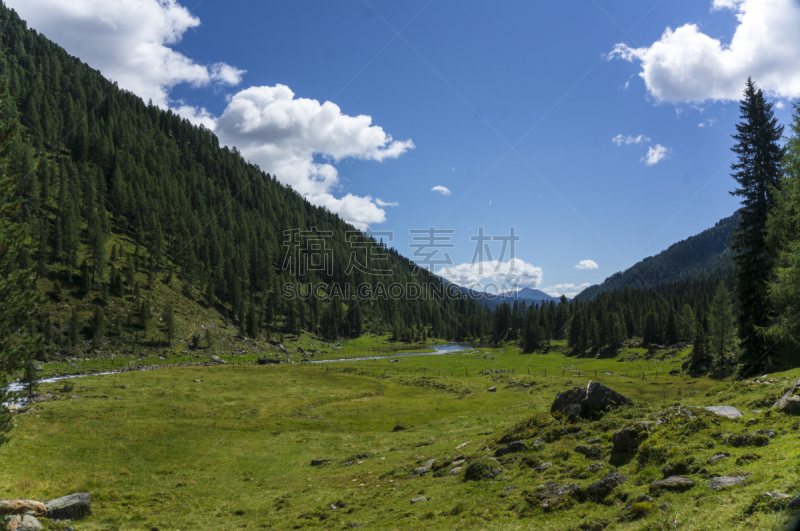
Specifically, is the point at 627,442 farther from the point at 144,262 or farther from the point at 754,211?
the point at 144,262

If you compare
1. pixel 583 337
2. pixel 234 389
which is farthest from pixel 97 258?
pixel 583 337

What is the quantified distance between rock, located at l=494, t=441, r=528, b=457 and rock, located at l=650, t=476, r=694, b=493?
762cm

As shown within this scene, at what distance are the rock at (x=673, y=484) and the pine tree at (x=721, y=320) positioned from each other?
82032mm

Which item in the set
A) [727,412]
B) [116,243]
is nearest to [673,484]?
[727,412]

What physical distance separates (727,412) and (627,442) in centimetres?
433

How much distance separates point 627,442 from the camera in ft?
45.5

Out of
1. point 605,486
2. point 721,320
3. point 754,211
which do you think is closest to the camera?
point 605,486

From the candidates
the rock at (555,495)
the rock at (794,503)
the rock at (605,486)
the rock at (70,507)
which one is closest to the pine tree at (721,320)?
the rock at (605,486)

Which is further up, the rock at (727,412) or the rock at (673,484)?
the rock at (727,412)

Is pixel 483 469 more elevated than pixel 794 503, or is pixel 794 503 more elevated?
pixel 794 503

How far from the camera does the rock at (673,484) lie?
10.1m

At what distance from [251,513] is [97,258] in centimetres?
11311

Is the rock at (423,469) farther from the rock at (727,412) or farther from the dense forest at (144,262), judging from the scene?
the dense forest at (144,262)

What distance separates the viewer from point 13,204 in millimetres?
18750
